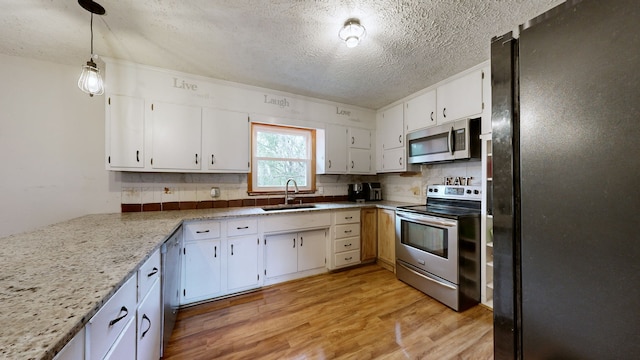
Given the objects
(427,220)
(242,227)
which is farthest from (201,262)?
(427,220)

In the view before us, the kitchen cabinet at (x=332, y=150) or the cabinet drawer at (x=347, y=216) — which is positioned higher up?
the kitchen cabinet at (x=332, y=150)

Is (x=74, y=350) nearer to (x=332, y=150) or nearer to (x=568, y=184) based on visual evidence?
(x=568, y=184)

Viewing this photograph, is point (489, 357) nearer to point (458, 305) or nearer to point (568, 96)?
point (458, 305)

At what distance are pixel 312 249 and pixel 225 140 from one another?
166 centimetres

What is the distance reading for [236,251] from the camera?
2.28 m

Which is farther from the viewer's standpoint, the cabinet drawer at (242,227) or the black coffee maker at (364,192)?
the black coffee maker at (364,192)

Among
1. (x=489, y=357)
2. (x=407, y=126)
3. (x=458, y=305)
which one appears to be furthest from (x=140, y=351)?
(x=407, y=126)

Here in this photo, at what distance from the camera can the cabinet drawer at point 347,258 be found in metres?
2.82

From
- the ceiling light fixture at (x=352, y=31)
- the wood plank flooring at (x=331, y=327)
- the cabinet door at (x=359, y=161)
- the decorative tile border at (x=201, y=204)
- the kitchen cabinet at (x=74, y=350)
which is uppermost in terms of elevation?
the ceiling light fixture at (x=352, y=31)

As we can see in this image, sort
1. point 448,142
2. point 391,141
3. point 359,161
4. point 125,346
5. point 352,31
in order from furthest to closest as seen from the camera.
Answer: point 359,161, point 391,141, point 448,142, point 352,31, point 125,346

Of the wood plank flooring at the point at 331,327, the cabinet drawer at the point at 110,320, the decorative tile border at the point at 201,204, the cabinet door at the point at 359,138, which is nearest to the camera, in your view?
the cabinet drawer at the point at 110,320

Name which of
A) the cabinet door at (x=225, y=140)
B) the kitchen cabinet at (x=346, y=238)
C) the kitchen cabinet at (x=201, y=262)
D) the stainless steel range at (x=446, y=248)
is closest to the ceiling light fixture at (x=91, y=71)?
the cabinet door at (x=225, y=140)

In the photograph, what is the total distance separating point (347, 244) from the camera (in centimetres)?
288

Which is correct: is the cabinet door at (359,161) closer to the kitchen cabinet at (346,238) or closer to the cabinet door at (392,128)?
the cabinet door at (392,128)
